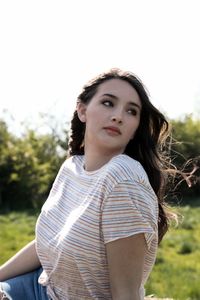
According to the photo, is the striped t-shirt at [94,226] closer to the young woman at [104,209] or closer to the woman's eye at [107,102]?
the young woman at [104,209]

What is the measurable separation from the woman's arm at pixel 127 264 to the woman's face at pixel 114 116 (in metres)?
0.42

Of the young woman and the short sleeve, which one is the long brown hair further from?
the short sleeve

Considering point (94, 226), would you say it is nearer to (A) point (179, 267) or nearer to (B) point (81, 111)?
(B) point (81, 111)

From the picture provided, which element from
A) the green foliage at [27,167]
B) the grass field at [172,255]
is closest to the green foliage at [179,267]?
the grass field at [172,255]

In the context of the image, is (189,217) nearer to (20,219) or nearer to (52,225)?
(20,219)

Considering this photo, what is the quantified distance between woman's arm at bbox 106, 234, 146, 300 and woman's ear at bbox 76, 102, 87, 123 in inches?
25.9

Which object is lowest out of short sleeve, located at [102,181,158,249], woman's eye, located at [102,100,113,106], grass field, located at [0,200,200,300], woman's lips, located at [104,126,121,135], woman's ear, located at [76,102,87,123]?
grass field, located at [0,200,200,300]

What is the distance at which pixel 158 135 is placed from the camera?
7.75 feet

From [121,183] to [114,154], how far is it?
0.29 m

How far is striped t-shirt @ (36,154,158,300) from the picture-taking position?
186 cm

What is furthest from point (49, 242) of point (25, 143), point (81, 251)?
point (25, 143)

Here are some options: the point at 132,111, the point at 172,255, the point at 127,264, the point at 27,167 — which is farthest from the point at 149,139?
the point at 27,167

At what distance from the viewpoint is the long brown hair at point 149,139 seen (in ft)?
7.12

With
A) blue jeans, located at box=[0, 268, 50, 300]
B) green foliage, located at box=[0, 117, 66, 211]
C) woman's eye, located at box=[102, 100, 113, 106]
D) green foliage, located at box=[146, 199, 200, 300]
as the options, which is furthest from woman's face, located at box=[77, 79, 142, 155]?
green foliage, located at box=[0, 117, 66, 211]
